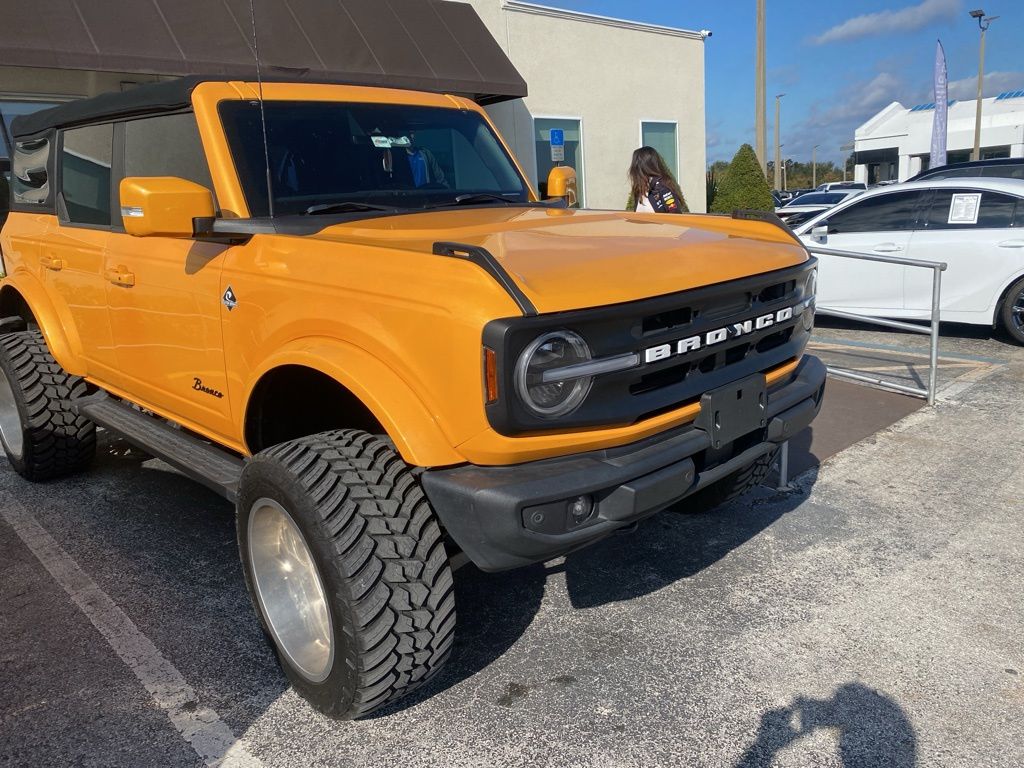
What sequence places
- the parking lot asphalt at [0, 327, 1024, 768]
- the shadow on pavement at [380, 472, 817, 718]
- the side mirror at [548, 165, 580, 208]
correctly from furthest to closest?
1. the side mirror at [548, 165, 580, 208]
2. the shadow on pavement at [380, 472, 817, 718]
3. the parking lot asphalt at [0, 327, 1024, 768]

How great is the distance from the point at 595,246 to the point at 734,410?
2.29ft

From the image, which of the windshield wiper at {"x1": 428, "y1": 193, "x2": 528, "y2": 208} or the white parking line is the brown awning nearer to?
the windshield wiper at {"x1": 428, "y1": 193, "x2": 528, "y2": 208}

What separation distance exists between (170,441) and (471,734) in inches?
75.0

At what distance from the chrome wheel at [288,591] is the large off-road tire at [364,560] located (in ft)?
0.19

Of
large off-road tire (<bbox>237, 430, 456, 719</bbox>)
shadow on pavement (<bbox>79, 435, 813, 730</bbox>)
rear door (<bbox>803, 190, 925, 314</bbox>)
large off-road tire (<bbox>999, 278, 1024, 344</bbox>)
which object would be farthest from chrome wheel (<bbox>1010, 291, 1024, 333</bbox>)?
large off-road tire (<bbox>237, 430, 456, 719</bbox>)

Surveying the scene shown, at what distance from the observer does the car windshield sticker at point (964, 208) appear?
7.73 metres

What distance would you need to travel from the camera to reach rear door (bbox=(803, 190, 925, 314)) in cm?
809

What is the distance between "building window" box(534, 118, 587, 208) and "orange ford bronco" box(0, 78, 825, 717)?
12.1 metres

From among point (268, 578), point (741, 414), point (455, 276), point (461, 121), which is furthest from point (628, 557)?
point (461, 121)

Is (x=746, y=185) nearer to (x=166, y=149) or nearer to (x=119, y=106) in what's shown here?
(x=119, y=106)

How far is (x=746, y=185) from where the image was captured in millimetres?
18766

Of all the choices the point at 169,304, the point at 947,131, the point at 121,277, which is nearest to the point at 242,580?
the point at 169,304

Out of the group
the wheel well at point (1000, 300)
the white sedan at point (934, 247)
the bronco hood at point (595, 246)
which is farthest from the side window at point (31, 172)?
the wheel well at point (1000, 300)

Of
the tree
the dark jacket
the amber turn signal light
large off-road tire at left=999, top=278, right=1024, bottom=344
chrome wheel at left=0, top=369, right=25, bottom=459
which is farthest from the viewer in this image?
the tree
